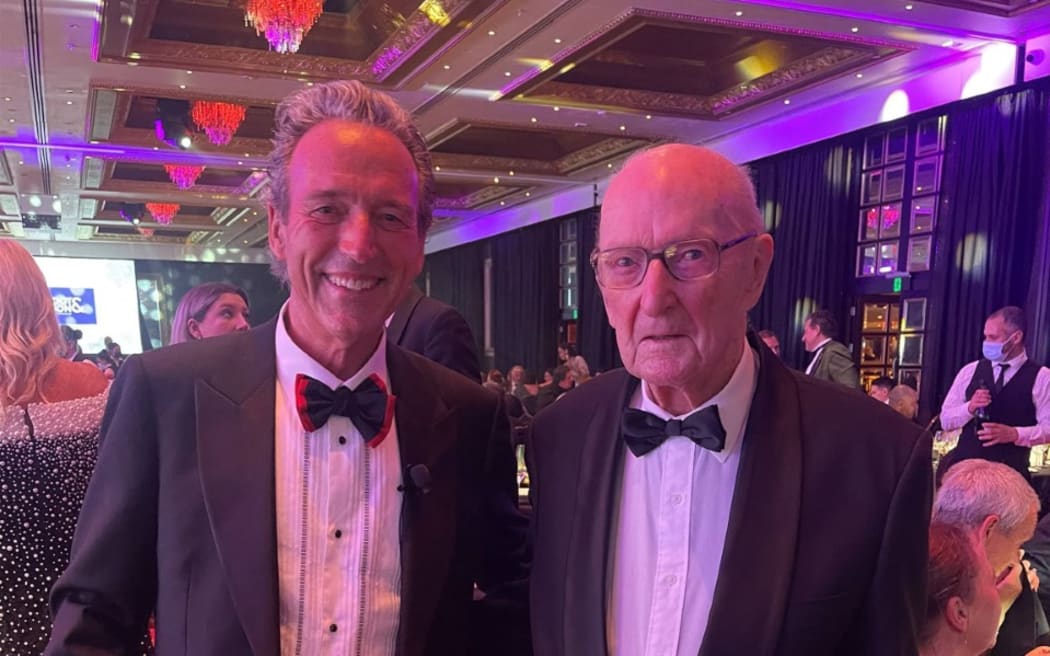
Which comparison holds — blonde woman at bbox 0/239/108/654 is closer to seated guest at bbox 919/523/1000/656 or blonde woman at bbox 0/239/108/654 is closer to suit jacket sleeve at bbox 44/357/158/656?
suit jacket sleeve at bbox 44/357/158/656

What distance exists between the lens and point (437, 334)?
2053 millimetres

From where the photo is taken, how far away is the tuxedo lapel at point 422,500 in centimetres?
121

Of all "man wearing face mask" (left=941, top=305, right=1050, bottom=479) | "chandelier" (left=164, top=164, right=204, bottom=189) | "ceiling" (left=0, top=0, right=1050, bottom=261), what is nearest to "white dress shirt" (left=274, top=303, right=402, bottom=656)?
"man wearing face mask" (left=941, top=305, right=1050, bottom=479)

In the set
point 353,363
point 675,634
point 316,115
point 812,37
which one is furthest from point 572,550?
point 812,37

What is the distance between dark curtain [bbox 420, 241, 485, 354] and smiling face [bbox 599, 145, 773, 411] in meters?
13.8

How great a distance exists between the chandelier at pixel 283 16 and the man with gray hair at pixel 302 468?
4.27 meters

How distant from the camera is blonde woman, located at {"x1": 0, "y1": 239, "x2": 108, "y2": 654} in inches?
73.9

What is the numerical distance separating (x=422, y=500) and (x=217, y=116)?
306 inches

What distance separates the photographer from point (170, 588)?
1.15 metres

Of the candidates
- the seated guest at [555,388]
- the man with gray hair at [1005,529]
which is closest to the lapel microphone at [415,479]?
the man with gray hair at [1005,529]

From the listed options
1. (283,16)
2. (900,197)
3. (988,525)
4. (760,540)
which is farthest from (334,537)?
(900,197)

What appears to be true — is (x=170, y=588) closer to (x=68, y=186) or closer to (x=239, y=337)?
(x=239, y=337)

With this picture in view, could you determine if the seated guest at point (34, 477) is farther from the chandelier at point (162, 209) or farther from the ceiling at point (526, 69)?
the chandelier at point (162, 209)

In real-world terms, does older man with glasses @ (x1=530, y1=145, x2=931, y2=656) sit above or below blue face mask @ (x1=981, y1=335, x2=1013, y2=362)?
above
